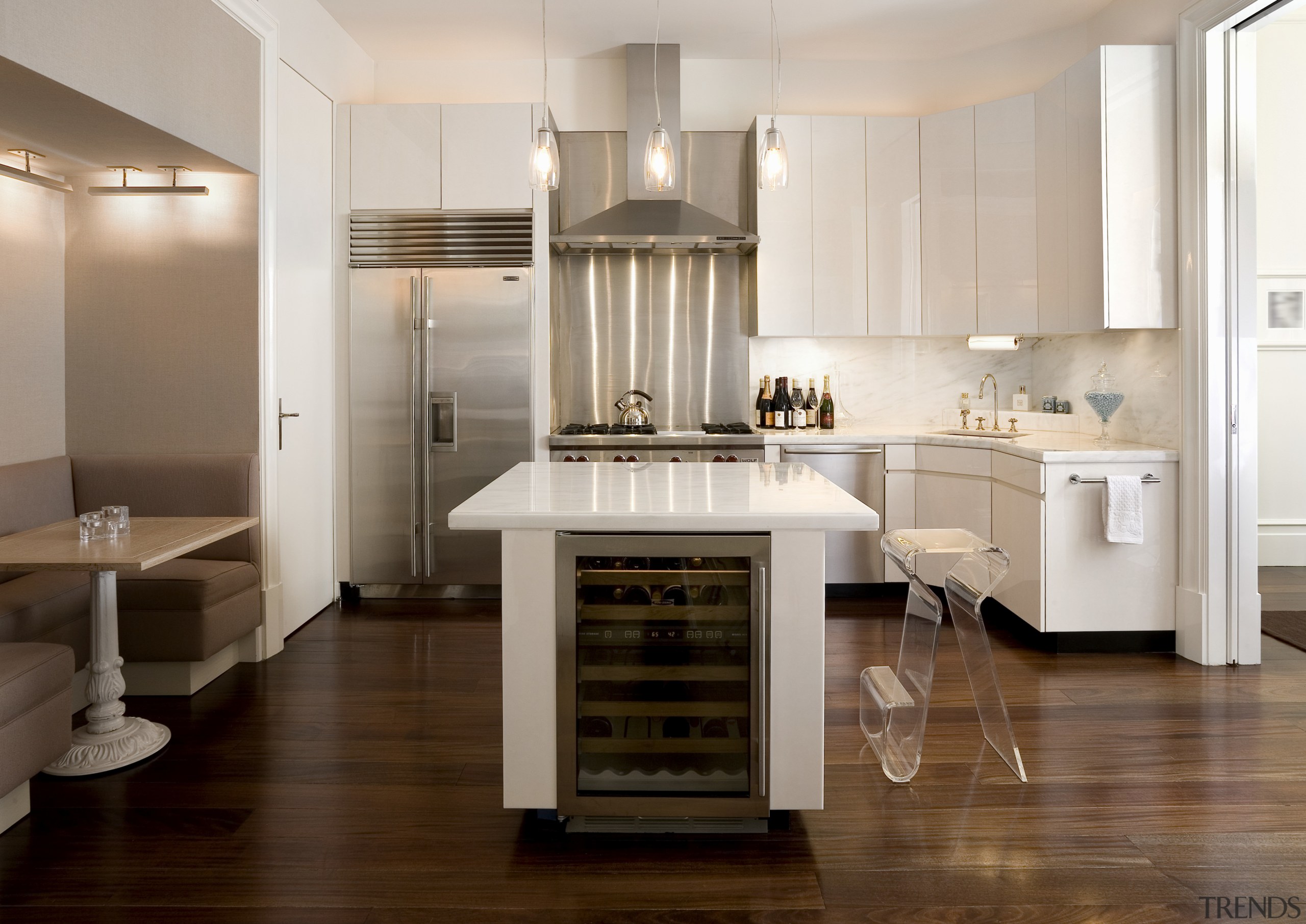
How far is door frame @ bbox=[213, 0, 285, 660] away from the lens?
359 centimetres

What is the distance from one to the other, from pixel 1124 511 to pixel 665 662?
2.43 meters

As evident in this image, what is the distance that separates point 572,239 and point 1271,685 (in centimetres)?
372

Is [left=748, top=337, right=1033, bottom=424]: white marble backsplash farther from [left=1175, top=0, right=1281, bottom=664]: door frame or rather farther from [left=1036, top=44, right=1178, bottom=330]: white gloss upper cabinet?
[left=1175, top=0, right=1281, bottom=664]: door frame

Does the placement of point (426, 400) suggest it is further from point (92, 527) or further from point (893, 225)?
point (893, 225)

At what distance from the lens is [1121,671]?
3.46 meters

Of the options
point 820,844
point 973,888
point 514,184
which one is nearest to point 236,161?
point 514,184

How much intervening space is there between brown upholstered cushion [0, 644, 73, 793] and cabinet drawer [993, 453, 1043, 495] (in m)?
3.54

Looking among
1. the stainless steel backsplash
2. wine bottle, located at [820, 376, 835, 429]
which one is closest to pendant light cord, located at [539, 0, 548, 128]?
the stainless steel backsplash

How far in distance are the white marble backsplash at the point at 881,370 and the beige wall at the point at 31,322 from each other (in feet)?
11.4

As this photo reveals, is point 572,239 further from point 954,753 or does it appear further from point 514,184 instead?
point 954,753

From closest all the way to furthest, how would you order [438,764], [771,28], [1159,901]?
[1159,901] < [438,764] < [771,28]

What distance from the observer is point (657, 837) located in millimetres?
2172

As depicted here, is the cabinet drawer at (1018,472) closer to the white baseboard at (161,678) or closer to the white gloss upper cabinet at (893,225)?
the white gloss upper cabinet at (893,225)

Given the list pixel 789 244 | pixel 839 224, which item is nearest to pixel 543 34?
pixel 789 244
